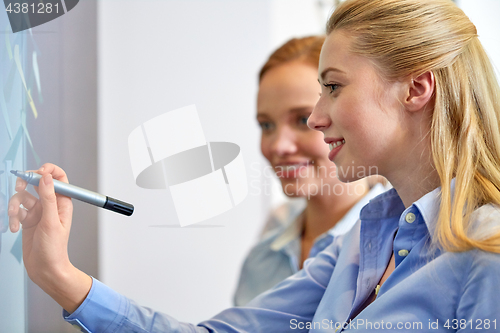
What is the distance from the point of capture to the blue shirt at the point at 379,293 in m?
0.43

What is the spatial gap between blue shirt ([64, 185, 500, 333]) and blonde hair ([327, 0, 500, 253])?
1.9 inches

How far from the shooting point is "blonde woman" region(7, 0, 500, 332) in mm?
460

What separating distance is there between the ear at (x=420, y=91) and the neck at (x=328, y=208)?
0.42 metres

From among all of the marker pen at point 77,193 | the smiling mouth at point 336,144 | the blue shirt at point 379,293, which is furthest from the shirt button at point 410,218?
the marker pen at point 77,193

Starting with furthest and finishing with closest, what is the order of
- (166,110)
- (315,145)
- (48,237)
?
(315,145)
(166,110)
(48,237)

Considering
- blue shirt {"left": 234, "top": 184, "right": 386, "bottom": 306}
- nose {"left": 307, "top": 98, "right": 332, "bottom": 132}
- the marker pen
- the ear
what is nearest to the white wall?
blue shirt {"left": 234, "top": 184, "right": 386, "bottom": 306}

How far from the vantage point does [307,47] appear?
0.95 metres

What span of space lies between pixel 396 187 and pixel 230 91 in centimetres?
47

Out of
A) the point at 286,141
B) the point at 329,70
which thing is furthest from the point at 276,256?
the point at 329,70

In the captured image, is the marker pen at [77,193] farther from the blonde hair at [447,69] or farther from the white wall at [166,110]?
the blonde hair at [447,69]

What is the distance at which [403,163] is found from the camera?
54cm

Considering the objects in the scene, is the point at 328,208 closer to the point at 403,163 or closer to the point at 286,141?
the point at 286,141

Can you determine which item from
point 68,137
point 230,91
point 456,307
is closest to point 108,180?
point 68,137

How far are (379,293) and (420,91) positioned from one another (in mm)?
249
